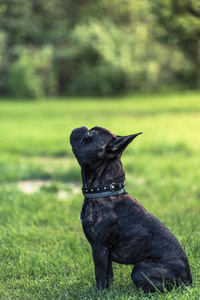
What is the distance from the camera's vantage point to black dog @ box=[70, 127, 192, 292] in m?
2.91

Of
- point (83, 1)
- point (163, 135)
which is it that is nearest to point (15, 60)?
point (83, 1)

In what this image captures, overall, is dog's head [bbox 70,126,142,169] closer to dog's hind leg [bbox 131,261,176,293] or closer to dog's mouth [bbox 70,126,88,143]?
dog's mouth [bbox 70,126,88,143]

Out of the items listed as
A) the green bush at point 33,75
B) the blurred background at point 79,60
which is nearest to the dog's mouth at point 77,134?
the blurred background at point 79,60

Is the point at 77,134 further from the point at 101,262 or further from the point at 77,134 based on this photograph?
the point at 101,262

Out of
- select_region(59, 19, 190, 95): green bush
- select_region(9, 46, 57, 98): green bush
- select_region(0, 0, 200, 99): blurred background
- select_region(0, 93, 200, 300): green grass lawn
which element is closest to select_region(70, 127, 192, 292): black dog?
select_region(0, 93, 200, 300): green grass lawn

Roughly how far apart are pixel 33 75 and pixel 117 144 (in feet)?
91.0

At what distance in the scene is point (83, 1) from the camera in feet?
135

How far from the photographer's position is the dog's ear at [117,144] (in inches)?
111

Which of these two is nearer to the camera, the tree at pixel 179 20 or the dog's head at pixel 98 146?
the dog's head at pixel 98 146

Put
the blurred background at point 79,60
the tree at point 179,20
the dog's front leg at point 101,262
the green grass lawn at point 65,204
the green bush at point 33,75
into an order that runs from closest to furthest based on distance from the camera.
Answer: the dog's front leg at point 101,262 < the green grass lawn at point 65,204 < the tree at point 179,20 < the green bush at point 33,75 < the blurred background at point 79,60

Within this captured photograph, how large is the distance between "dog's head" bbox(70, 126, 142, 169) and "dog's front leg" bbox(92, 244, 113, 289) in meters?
0.56

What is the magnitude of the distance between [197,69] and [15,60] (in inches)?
529

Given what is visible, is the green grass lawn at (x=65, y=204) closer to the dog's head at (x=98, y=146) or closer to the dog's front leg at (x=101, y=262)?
the dog's front leg at (x=101, y=262)

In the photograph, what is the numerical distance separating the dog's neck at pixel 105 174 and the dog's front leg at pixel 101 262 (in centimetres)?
43
